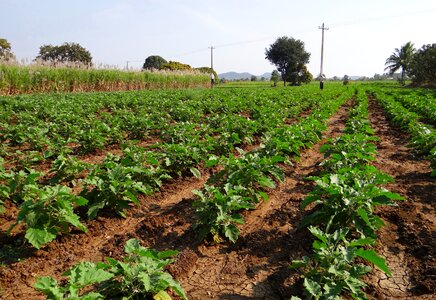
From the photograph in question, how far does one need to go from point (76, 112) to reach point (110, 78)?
1348 centimetres

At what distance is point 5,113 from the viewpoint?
9.57 m

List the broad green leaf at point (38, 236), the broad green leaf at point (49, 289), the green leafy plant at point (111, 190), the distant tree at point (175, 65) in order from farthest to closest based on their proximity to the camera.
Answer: the distant tree at point (175, 65) → the green leafy plant at point (111, 190) → the broad green leaf at point (38, 236) → the broad green leaf at point (49, 289)

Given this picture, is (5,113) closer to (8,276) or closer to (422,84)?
(8,276)

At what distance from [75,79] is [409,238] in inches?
805

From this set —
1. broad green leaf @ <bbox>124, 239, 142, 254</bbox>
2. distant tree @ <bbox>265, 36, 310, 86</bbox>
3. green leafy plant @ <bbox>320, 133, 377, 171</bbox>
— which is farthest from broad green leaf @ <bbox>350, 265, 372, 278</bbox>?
distant tree @ <bbox>265, 36, 310, 86</bbox>

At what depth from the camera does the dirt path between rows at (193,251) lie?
3039 millimetres

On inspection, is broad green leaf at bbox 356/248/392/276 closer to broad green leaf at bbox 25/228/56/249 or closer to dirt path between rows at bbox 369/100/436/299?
dirt path between rows at bbox 369/100/436/299

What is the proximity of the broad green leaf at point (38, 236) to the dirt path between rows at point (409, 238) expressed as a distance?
2.99 m

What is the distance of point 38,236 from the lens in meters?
3.29

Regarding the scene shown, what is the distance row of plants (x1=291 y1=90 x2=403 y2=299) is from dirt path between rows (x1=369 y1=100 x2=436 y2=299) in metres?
0.20

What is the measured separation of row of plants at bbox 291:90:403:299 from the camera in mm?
2620

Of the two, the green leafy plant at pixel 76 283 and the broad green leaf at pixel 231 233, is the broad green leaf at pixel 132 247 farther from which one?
the broad green leaf at pixel 231 233

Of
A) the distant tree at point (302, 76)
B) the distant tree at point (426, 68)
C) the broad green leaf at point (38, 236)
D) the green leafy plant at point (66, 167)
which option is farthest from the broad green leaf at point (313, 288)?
the distant tree at point (302, 76)

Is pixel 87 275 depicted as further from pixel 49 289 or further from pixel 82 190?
pixel 82 190
